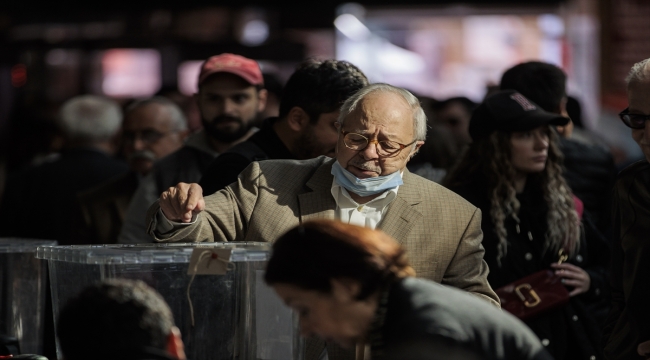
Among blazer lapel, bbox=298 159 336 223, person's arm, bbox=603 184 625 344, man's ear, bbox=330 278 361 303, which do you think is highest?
man's ear, bbox=330 278 361 303

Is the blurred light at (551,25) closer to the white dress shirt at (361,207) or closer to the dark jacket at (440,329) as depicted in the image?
the white dress shirt at (361,207)

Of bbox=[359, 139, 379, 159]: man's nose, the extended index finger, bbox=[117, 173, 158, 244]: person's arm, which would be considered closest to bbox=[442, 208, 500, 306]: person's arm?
bbox=[359, 139, 379, 159]: man's nose

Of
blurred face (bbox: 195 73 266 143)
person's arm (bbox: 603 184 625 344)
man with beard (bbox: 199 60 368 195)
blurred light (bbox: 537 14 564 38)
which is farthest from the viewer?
blurred light (bbox: 537 14 564 38)

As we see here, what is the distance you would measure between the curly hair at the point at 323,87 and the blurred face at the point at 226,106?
3.17ft

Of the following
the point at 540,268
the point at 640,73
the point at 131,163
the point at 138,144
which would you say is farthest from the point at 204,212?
the point at 138,144

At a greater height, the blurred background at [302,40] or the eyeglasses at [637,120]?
the eyeglasses at [637,120]

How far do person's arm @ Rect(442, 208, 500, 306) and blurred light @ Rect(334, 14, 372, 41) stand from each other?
30.8ft

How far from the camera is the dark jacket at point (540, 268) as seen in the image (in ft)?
15.3

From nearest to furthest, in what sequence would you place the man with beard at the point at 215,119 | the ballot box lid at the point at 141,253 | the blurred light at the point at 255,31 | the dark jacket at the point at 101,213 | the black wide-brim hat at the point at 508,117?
the ballot box lid at the point at 141,253 → the black wide-brim hat at the point at 508,117 → the man with beard at the point at 215,119 → the dark jacket at the point at 101,213 → the blurred light at the point at 255,31

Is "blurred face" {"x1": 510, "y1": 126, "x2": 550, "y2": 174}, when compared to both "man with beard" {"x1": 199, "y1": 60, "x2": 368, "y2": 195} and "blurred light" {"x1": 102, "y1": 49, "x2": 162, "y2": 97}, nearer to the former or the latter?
"man with beard" {"x1": 199, "y1": 60, "x2": 368, "y2": 195}

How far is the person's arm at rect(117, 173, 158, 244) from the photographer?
538 centimetres

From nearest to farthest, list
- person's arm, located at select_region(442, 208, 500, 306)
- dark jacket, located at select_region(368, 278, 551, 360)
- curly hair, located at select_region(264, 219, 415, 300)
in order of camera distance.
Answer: dark jacket, located at select_region(368, 278, 551, 360) < curly hair, located at select_region(264, 219, 415, 300) < person's arm, located at select_region(442, 208, 500, 306)

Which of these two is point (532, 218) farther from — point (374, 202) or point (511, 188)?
point (374, 202)

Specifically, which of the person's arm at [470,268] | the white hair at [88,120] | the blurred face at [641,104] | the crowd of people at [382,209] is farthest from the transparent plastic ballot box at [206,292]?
the white hair at [88,120]
